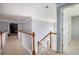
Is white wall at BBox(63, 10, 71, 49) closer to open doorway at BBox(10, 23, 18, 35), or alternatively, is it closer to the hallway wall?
the hallway wall

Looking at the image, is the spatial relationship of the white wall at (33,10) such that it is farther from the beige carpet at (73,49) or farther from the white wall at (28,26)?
the beige carpet at (73,49)

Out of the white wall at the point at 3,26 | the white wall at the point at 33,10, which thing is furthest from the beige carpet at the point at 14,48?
the white wall at the point at 33,10

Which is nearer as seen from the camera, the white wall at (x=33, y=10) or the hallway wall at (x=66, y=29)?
the white wall at (x=33, y=10)

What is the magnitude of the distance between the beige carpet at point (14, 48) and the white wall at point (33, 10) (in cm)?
50

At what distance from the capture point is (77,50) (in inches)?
69.8

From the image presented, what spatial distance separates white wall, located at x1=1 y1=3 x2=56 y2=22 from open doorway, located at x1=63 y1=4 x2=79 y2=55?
0.86 feet

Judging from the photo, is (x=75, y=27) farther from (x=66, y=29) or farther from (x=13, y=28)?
(x=13, y=28)

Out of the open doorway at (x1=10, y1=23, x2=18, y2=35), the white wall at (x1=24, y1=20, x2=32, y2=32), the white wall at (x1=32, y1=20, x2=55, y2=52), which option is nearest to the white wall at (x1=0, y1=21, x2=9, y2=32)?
the open doorway at (x1=10, y1=23, x2=18, y2=35)

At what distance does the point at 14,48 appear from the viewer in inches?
67.9

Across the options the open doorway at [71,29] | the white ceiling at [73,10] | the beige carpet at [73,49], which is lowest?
the beige carpet at [73,49]

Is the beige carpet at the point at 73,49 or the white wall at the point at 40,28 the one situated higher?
the white wall at the point at 40,28

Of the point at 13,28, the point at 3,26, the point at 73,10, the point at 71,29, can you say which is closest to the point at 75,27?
the point at 71,29

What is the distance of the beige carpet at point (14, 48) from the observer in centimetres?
172
